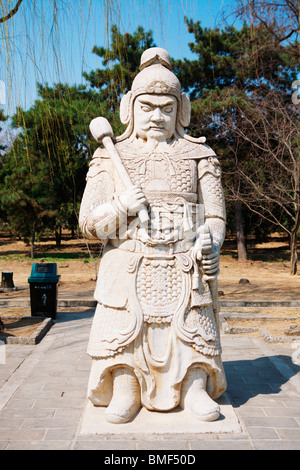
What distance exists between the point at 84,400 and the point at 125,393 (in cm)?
68

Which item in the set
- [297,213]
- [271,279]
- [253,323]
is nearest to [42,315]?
[253,323]

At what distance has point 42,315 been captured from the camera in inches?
284

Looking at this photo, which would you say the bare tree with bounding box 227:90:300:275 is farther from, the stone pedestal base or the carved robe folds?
the stone pedestal base

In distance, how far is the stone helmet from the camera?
11.0 feet

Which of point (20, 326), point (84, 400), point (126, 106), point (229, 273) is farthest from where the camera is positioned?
point (229, 273)

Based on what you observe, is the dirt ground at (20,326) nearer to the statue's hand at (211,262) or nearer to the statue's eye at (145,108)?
the statue's hand at (211,262)

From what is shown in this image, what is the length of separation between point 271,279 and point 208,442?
33.5 ft

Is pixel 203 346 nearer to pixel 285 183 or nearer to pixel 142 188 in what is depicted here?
pixel 142 188

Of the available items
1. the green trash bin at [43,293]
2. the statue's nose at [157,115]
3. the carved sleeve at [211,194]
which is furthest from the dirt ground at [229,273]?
the statue's nose at [157,115]

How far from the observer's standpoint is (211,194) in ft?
11.3

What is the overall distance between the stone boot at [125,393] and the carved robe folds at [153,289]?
0.18 ft

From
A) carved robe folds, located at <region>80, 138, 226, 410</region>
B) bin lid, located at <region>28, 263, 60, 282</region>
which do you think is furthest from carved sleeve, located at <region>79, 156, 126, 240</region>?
bin lid, located at <region>28, 263, 60, 282</region>

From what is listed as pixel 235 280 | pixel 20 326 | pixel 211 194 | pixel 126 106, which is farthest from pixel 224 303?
pixel 126 106

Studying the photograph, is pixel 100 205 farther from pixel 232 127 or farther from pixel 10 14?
pixel 232 127
